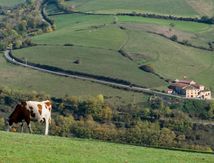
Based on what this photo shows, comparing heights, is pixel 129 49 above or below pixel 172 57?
above

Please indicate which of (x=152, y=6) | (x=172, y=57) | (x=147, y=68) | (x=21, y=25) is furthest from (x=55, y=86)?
(x=152, y=6)

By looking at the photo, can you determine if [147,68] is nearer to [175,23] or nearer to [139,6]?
[175,23]

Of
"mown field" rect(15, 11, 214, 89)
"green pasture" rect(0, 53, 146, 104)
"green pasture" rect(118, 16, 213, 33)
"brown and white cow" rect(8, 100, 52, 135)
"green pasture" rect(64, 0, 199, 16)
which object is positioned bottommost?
"brown and white cow" rect(8, 100, 52, 135)

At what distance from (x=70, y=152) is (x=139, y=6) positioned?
153283 mm

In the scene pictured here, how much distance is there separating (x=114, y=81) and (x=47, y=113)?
7668 centimetres

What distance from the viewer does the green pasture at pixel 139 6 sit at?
168375 millimetres

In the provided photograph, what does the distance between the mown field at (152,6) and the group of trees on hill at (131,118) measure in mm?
72129

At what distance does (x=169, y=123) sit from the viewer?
87.6 m

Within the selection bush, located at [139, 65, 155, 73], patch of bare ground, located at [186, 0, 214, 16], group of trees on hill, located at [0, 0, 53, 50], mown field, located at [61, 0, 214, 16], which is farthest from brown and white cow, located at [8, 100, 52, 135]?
patch of bare ground, located at [186, 0, 214, 16]

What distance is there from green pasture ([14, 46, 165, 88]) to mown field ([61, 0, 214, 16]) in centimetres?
4559

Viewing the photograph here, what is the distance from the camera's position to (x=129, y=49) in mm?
126188

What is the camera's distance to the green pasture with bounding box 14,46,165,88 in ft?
354

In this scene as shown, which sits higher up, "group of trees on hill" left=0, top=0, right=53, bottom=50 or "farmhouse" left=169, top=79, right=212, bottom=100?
"group of trees on hill" left=0, top=0, right=53, bottom=50

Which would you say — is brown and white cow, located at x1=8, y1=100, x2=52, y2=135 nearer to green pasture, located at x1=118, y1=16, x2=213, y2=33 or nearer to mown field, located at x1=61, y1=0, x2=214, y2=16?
green pasture, located at x1=118, y1=16, x2=213, y2=33
